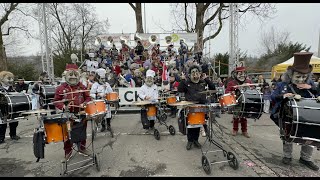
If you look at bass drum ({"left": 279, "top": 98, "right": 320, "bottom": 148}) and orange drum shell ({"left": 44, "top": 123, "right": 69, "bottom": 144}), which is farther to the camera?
orange drum shell ({"left": 44, "top": 123, "right": 69, "bottom": 144})

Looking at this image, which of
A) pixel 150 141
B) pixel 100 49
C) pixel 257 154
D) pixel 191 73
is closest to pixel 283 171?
pixel 257 154

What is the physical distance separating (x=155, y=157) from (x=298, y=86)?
9.93 feet

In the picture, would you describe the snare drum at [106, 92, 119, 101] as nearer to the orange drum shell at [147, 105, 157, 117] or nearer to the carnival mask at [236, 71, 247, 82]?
the orange drum shell at [147, 105, 157, 117]

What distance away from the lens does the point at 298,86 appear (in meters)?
4.05

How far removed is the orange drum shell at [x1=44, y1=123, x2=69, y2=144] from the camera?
11.9ft

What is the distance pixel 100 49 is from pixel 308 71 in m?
14.1

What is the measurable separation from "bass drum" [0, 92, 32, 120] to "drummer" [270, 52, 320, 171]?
517 centimetres

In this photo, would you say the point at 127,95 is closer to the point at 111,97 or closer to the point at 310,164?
the point at 111,97

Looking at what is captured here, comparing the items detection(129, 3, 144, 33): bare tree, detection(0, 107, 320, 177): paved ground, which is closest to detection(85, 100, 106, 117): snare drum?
detection(0, 107, 320, 177): paved ground

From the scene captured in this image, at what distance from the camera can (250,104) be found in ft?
16.1

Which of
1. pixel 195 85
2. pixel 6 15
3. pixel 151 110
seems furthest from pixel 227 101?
pixel 6 15

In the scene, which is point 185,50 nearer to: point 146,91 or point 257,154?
point 146,91

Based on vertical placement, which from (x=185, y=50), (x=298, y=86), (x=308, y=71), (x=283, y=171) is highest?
(x=185, y=50)

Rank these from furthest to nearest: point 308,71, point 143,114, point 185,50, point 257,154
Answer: point 185,50 < point 143,114 < point 257,154 < point 308,71
